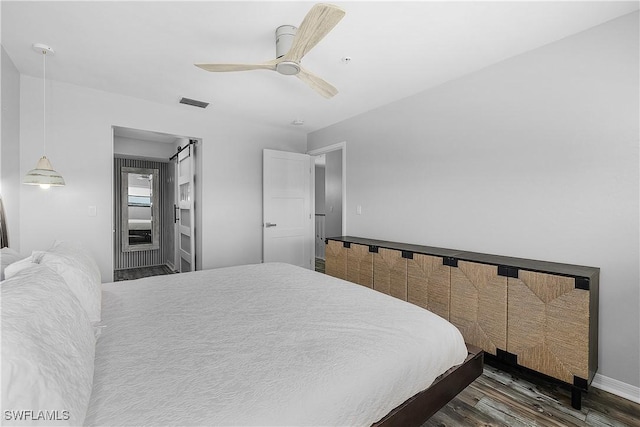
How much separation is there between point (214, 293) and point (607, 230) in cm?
274

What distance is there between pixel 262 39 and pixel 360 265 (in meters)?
2.42

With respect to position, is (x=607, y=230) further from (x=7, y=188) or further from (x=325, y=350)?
(x=7, y=188)

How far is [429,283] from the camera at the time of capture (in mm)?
2701

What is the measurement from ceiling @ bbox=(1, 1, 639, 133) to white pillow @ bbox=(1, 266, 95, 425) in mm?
1844

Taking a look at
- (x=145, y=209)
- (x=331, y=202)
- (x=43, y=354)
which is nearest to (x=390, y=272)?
(x=43, y=354)

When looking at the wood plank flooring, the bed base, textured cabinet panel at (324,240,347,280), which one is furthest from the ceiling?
the wood plank flooring

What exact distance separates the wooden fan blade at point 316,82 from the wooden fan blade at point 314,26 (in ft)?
0.64

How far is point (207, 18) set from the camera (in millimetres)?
2002

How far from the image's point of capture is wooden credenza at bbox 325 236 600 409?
1874 millimetres

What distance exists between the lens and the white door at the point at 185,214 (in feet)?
13.7

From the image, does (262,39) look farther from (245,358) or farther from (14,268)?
(245,358)

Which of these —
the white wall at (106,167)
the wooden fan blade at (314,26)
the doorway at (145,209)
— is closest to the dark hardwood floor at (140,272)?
the doorway at (145,209)

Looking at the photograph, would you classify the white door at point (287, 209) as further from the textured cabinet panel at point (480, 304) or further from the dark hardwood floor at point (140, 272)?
the textured cabinet panel at point (480, 304)

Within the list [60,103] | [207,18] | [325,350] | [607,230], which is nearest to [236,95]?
[207,18]
